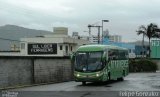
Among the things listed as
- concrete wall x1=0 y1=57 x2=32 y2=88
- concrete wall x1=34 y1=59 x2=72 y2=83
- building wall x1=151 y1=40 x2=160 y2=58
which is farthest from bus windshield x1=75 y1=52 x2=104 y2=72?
building wall x1=151 y1=40 x2=160 y2=58

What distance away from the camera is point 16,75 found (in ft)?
105

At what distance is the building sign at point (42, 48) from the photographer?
327 feet

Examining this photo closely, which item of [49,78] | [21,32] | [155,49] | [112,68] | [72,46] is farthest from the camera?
[21,32]

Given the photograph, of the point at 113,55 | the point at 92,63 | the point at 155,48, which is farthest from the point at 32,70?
the point at 155,48

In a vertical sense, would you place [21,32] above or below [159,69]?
above

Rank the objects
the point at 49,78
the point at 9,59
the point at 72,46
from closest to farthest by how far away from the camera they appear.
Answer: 1. the point at 9,59
2. the point at 49,78
3. the point at 72,46

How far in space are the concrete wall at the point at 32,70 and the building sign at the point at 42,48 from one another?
5591 cm

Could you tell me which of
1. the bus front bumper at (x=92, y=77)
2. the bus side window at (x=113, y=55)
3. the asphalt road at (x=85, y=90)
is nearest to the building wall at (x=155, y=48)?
the bus side window at (x=113, y=55)

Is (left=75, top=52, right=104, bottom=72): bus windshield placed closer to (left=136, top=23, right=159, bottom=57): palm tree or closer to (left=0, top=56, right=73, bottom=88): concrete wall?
(left=0, top=56, right=73, bottom=88): concrete wall

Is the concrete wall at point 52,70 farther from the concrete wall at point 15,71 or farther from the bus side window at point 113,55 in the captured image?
the bus side window at point 113,55

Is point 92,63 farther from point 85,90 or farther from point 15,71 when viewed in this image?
point 15,71

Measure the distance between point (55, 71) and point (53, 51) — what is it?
60319 millimetres

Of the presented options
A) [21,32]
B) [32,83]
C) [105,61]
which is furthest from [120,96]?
[21,32]

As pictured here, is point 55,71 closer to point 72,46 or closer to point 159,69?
point 159,69
